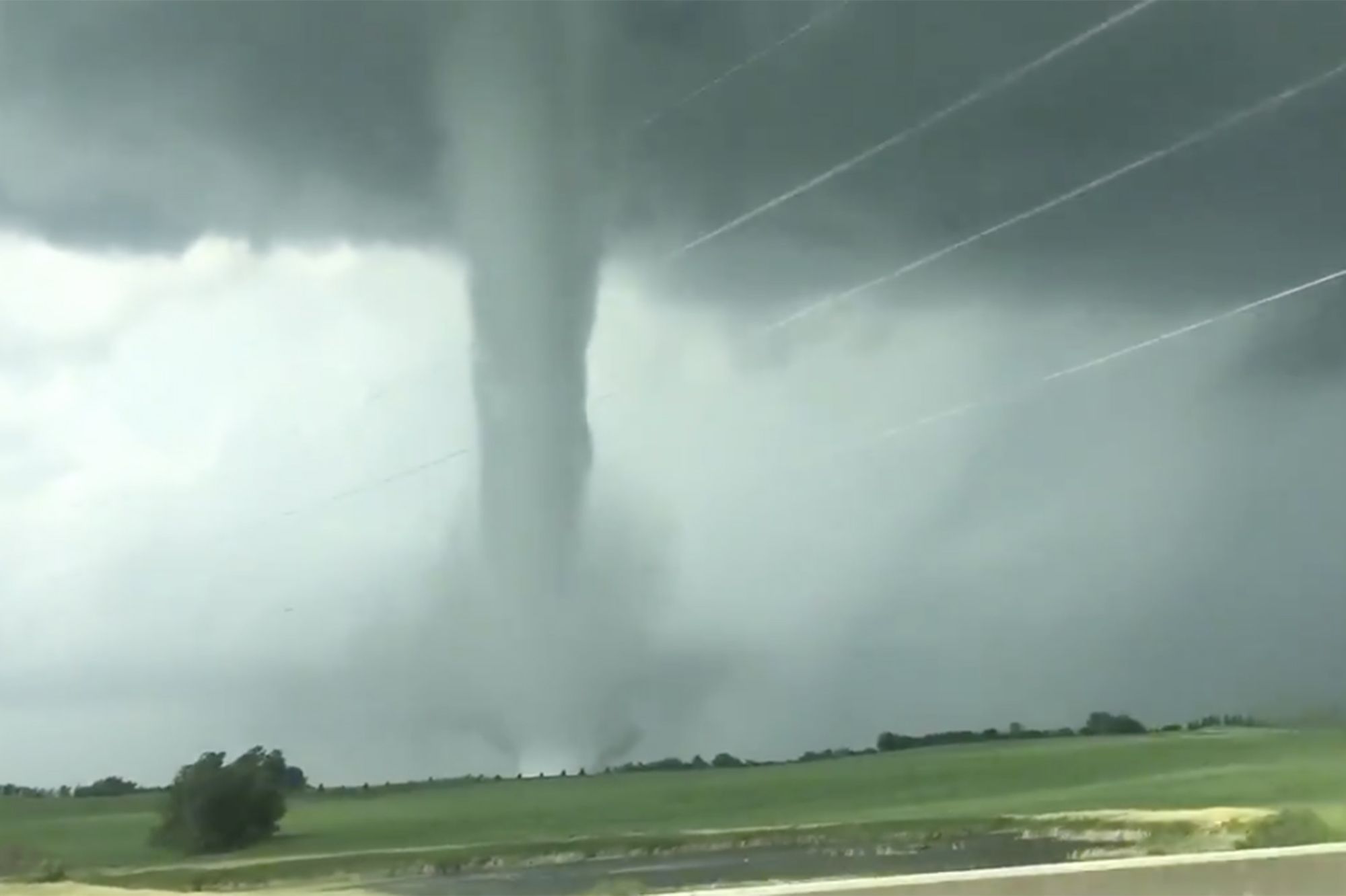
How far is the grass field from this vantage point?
27.8 ft

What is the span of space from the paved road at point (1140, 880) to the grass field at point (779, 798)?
2095 mm

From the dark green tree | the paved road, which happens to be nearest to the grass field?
the dark green tree

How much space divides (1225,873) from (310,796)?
524cm

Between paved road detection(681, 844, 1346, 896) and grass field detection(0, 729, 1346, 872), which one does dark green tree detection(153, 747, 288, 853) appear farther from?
paved road detection(681, 844, 1346, 896)

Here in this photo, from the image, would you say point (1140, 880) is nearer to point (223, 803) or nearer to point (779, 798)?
point (779, 798)

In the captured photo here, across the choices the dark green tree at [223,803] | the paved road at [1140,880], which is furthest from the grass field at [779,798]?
the paved road at [1140,880]

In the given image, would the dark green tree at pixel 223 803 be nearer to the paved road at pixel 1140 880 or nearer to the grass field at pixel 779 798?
the grass field at pixel 779 798

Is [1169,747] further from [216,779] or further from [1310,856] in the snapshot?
[216,779]

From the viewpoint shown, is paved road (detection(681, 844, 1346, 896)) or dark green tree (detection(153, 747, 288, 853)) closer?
paved road (detection(681, 844, 1346, 896))

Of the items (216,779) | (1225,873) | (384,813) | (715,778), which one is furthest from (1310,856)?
(216,779)

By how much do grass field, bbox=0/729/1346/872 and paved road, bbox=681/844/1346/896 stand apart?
210cm

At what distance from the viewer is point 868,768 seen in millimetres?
10031

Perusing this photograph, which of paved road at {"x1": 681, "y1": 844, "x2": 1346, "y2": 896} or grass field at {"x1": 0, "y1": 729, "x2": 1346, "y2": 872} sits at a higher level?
grass field at {"x1": 0, "y1": 729, "x2": 1346, "y2": 872}

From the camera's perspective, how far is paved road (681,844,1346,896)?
651cm
